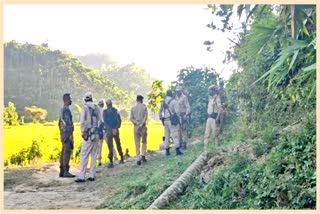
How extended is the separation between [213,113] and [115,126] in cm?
141

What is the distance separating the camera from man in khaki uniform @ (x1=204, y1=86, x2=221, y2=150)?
5.92 meters

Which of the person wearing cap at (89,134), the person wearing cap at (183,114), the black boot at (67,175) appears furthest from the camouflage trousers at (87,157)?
the person wearing cap at (183,114)

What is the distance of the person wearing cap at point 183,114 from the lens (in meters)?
6.16

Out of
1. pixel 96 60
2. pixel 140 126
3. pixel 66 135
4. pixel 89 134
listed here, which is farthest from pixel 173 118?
pixel 96 60

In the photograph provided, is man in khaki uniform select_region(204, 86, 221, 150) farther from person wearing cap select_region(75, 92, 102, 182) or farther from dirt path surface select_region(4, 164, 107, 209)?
dirt path surface select_region(4, 164, 107, 209)

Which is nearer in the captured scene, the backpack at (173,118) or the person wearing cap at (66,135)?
the person wearing cap at (66,135)

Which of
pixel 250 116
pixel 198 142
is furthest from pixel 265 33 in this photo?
pixel 198 142

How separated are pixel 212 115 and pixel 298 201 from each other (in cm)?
274

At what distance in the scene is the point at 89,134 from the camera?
5086mm

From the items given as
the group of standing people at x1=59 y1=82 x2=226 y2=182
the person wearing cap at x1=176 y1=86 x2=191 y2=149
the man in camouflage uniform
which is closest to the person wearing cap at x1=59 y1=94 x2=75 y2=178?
the group of standing people at x1=59 y1=82 x2=226 y2=182

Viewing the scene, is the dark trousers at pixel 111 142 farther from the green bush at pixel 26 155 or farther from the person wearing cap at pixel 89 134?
the green bush at pixel 26 155

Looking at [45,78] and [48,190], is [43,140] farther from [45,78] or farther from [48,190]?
[45,78]

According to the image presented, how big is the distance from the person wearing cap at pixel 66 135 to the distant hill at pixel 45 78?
8cm

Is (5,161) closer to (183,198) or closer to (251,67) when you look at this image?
(183,198)
